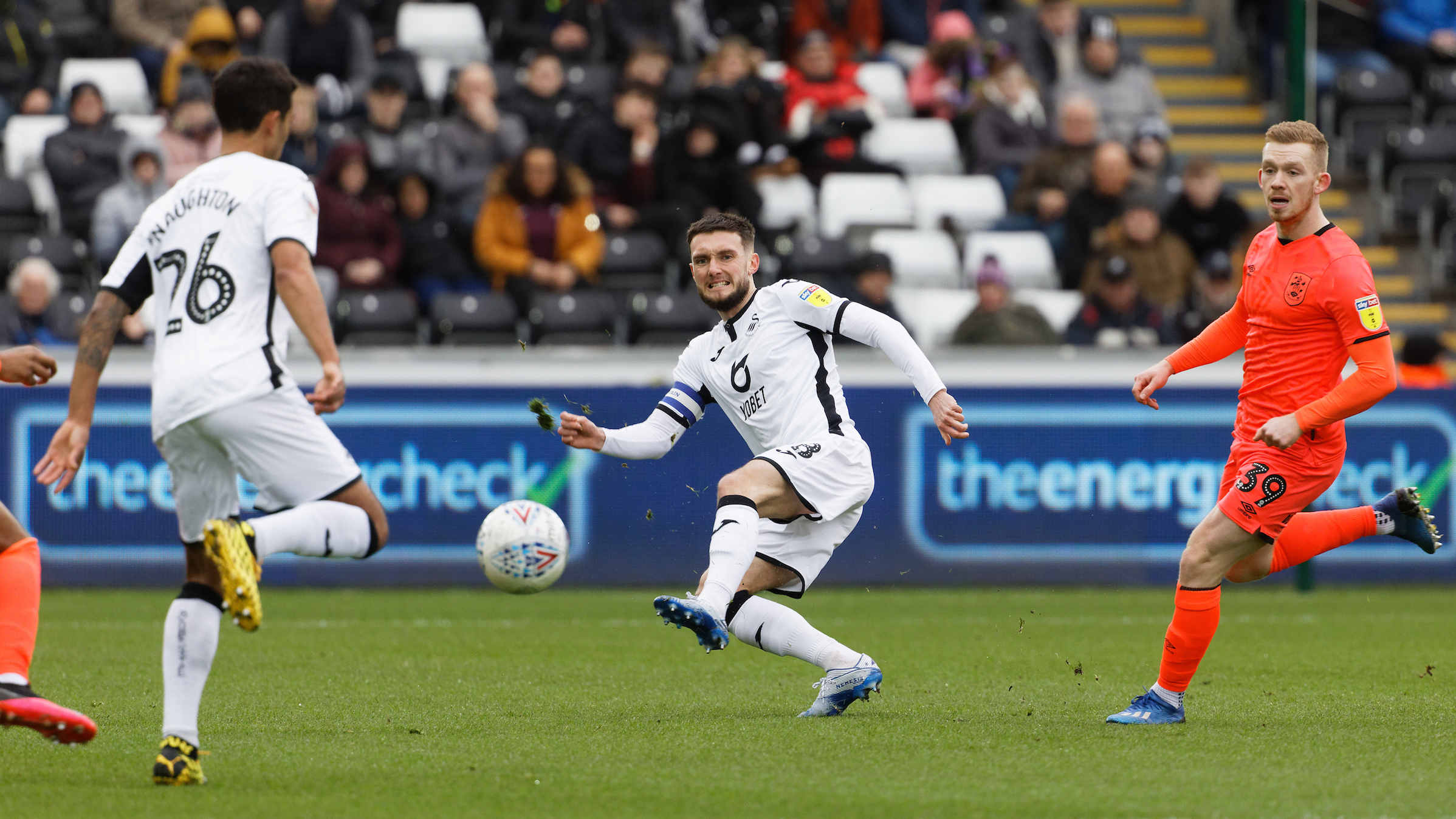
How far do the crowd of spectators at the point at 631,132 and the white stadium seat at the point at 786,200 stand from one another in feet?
0.46

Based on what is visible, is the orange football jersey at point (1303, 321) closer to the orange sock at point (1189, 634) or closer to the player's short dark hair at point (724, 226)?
the orange sock at point (1189, 634)

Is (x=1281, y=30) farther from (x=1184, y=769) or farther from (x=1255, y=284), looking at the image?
(x=1184, y=769)

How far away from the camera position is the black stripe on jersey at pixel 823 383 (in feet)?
22.3

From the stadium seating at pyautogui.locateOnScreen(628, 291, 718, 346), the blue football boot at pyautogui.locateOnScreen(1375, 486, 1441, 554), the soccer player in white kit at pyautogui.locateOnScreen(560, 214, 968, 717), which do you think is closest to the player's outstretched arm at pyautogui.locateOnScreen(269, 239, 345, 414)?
the soccer player in white kit at pyautogui.locateOnScreen(560, 214, 968, 717)

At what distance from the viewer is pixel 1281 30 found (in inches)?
734

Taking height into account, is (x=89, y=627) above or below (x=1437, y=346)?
below

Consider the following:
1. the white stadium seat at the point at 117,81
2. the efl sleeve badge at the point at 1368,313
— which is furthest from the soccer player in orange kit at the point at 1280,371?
the white stadium seat at the point at 117,81

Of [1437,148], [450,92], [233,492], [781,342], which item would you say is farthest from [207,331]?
[1437,148]

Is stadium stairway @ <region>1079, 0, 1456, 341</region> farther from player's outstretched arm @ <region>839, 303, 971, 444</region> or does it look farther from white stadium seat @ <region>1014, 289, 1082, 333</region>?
player's outstretched arm @ <region>839, 303, 971, 444</region>

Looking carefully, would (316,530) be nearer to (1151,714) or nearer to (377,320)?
(1151,714)

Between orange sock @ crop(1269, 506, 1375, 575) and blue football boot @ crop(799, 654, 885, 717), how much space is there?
1.64 meters

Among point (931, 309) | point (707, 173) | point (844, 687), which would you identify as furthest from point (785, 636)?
point (707, 173)

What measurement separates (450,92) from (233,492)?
1086cm

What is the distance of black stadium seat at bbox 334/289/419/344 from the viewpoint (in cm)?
1334
